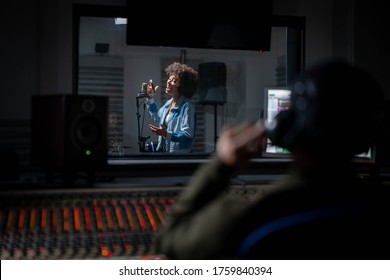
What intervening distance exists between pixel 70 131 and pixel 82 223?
54cm

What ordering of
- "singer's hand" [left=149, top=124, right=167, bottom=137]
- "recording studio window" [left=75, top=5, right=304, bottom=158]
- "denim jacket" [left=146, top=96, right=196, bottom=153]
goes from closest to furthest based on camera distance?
"denim jacket" [left=146, top=96, right=196, bottom=153]
"singer's hand" [left=149, top=124, right=167, bottom=137]
"recording studio window" [left=75, top=5, right=304, bottom=158]

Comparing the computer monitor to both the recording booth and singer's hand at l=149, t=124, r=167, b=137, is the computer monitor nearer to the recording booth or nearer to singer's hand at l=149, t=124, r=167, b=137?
the recording booth

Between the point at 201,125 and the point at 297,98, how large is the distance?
27.0ft

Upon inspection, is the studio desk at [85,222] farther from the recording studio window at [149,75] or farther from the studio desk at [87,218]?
the recording studio window at [149,75]

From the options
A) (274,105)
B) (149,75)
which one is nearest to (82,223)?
(274,105)

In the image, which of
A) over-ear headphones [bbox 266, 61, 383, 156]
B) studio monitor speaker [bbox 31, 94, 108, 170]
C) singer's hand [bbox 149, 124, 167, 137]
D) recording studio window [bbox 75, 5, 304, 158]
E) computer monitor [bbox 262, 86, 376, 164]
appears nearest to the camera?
over-ear headphones [bbox 266, 61, 383, 156]

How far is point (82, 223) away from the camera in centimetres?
149

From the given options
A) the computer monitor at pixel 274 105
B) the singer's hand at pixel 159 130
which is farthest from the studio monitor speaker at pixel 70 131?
the singer's hand at pixel 159 130

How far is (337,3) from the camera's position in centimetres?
367

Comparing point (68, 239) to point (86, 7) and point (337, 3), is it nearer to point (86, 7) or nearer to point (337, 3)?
point (86, 7)

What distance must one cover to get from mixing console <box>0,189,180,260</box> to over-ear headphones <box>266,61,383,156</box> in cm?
57

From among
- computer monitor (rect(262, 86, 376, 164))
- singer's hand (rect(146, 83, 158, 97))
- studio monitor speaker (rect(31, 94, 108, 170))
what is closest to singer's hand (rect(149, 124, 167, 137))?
singer's hand (rect(146, 83, 158, 97))

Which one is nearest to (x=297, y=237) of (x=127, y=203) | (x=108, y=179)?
(x=127, y=203)

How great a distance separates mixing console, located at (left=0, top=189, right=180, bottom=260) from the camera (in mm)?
1318
